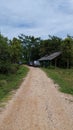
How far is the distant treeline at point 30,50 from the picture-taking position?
4286cm

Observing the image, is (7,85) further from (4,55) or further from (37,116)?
(4,55)

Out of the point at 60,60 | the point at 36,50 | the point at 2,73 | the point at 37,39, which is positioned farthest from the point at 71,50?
the point at 37,39

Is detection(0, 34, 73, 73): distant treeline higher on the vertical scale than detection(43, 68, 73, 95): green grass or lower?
higher

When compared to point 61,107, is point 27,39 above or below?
above

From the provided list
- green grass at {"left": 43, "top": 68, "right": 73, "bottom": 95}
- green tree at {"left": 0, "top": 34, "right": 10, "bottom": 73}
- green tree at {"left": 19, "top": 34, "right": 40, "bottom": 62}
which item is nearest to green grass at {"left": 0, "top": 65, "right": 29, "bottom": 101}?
green grass at {"left": 43, "top": 68, "right": 73, "bottom": 95}

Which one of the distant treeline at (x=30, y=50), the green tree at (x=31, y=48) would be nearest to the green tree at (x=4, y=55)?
the distant treeline at (x=30, y=50)

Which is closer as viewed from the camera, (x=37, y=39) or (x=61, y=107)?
(x=61, y=107)

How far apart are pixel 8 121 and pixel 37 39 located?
99.9 meters

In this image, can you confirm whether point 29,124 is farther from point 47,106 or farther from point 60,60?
point 60,60

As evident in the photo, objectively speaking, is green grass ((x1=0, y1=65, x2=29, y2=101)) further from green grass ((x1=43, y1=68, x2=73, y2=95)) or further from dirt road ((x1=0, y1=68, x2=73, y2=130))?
green grass ((x1=43, y1=68, x2=73, y2=95))

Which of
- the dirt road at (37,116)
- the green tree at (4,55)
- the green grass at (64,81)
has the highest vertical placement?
the green tree at (4,55)

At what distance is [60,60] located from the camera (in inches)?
2685

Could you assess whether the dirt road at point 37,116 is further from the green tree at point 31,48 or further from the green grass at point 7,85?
the green tree at point 31,48

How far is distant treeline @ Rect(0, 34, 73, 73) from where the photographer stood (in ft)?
141
